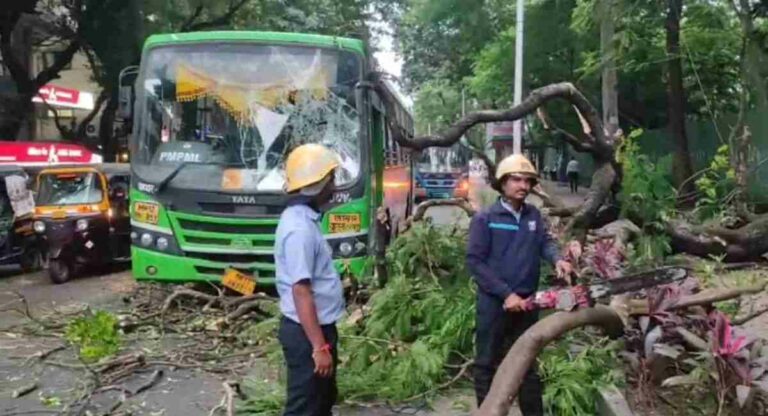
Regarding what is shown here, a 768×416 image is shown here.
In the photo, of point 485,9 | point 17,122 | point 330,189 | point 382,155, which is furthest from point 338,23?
point 330,189

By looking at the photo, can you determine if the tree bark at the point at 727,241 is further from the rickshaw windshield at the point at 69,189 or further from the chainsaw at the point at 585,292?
the rickshaw windshield at the point at 69,189

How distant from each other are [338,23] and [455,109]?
113ft

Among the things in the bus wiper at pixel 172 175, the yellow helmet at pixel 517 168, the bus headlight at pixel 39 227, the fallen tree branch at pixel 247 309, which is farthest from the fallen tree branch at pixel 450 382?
the bus headlight at pixel 39 227

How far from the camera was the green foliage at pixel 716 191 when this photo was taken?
11359mm

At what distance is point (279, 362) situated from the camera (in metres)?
6.65

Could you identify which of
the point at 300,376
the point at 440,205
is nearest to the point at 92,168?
the point at 440,205

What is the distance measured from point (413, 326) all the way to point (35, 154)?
1371 centimetres

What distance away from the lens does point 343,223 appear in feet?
29.4

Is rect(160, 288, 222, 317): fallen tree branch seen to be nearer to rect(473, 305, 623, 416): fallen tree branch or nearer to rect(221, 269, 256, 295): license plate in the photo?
rect(221, 269, 256, 295): license plate

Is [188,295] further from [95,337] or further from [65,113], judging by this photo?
[65,113]

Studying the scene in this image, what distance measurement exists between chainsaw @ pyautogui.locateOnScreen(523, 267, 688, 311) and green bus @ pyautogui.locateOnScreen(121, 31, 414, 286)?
4106 mm

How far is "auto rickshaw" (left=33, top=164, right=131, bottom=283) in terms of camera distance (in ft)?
43.7

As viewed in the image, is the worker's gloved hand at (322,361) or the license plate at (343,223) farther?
the license plate at (343,223)

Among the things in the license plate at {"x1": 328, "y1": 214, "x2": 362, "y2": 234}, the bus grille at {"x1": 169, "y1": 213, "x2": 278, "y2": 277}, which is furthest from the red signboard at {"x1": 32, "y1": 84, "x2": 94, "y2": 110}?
the license plate at {"x1": 328, "y1": 214, "x2": 362, "y2": 234}
